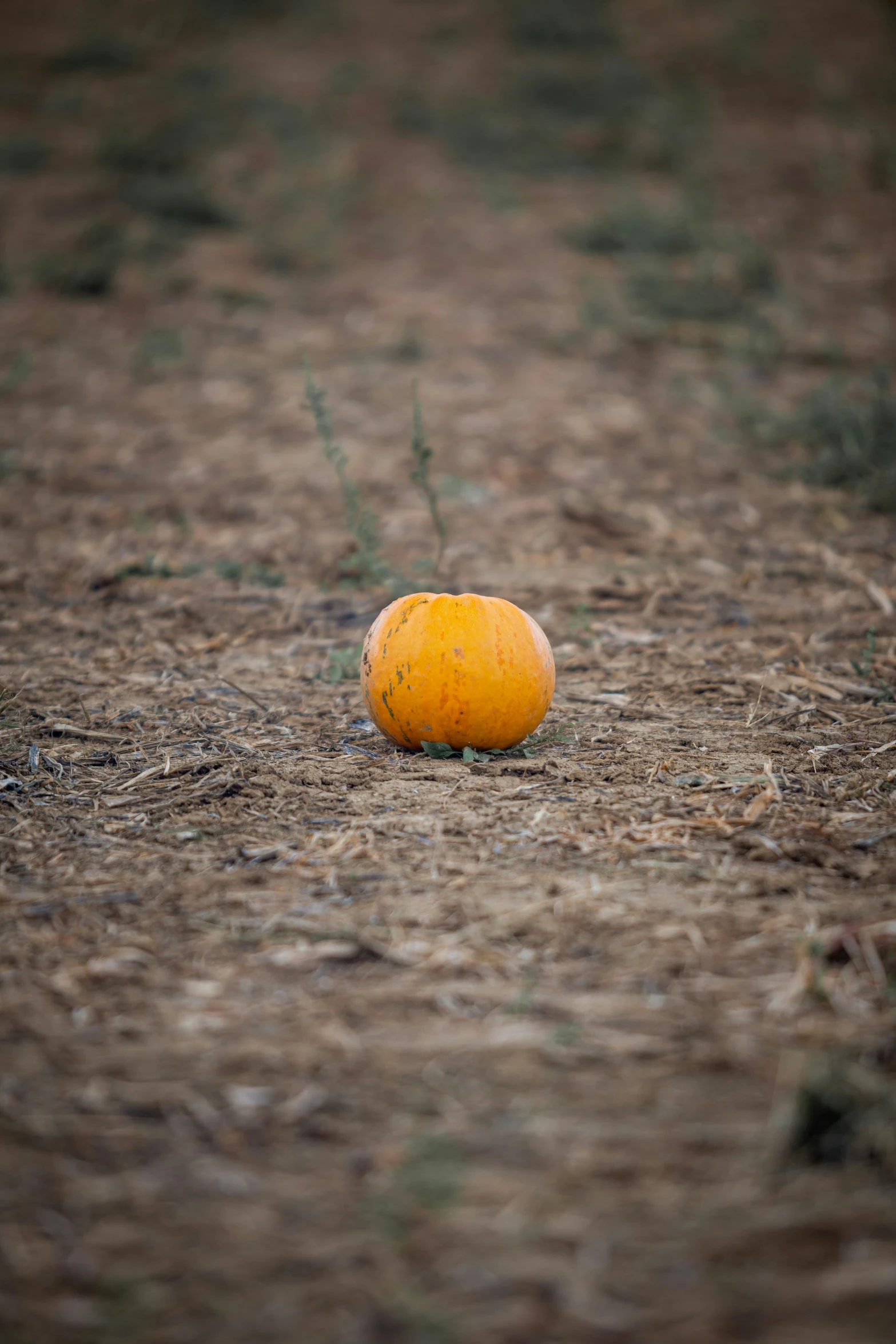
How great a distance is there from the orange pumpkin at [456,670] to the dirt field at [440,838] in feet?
0.50

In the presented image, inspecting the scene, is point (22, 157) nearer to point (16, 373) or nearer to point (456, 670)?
point (16, 373)

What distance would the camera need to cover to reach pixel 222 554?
573 cm

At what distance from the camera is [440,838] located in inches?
104

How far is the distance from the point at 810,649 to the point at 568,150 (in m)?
9.54

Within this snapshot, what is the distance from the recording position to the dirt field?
1.41m

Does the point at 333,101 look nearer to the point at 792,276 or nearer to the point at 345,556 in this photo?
the point at 792,276

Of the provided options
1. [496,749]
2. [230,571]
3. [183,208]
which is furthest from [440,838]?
[183,208]

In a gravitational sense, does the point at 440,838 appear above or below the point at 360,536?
above

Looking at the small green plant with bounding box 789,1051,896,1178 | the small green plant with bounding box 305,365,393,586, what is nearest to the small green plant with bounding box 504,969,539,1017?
the small green plant with bounding box 789,1051,896,1178

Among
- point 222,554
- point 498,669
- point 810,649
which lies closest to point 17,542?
point 222,554

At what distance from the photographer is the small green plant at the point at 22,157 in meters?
11.0

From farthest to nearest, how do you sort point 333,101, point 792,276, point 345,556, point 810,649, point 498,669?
point 333,101 → point 792,276 → point 345,556 → point 810,649 → point 498,669

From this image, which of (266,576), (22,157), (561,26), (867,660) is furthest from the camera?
(561,26)

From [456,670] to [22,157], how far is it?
425 inches
